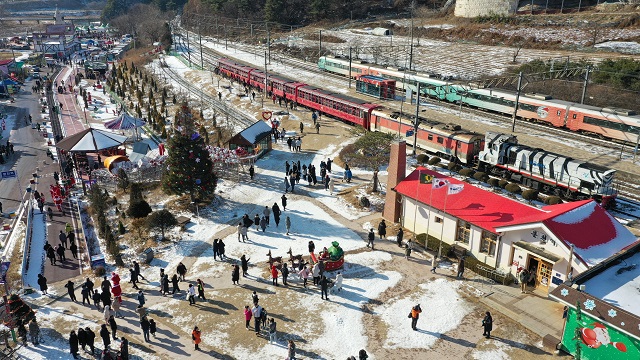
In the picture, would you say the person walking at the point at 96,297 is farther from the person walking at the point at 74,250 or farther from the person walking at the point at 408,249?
the person walking at the point at 408,249

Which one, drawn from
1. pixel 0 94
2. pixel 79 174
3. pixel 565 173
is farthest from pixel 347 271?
pixel 0 94

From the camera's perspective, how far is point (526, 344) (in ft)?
57.3

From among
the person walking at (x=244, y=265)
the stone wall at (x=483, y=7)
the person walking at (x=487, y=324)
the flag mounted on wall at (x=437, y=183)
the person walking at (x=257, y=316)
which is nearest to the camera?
the person walking at (x=487, y=324)

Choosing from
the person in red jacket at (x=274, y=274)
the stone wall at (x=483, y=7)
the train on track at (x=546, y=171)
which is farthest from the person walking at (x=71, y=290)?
the stone wall at (x=483, y=7)

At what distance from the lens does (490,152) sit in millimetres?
31719

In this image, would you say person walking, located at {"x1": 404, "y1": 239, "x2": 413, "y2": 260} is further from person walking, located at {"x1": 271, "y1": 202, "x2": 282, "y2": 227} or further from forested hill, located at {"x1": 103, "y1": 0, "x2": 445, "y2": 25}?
forested hill, located at {"x1": 103, "y1": 0, "x2": 445, "y2": 25}

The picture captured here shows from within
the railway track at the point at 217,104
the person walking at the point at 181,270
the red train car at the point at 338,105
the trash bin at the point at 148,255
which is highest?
the red train car at the point at 338,105

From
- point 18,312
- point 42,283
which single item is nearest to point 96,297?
point 18,312

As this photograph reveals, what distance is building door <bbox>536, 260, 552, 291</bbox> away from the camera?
65.3 ft

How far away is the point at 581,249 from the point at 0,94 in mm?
72619

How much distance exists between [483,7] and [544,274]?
78702mm

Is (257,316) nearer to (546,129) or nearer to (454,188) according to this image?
(454,188)

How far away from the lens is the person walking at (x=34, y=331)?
58.3 feet

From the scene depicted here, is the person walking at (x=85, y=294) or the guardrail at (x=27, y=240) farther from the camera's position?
the guardrail at (x=27, y=240)
